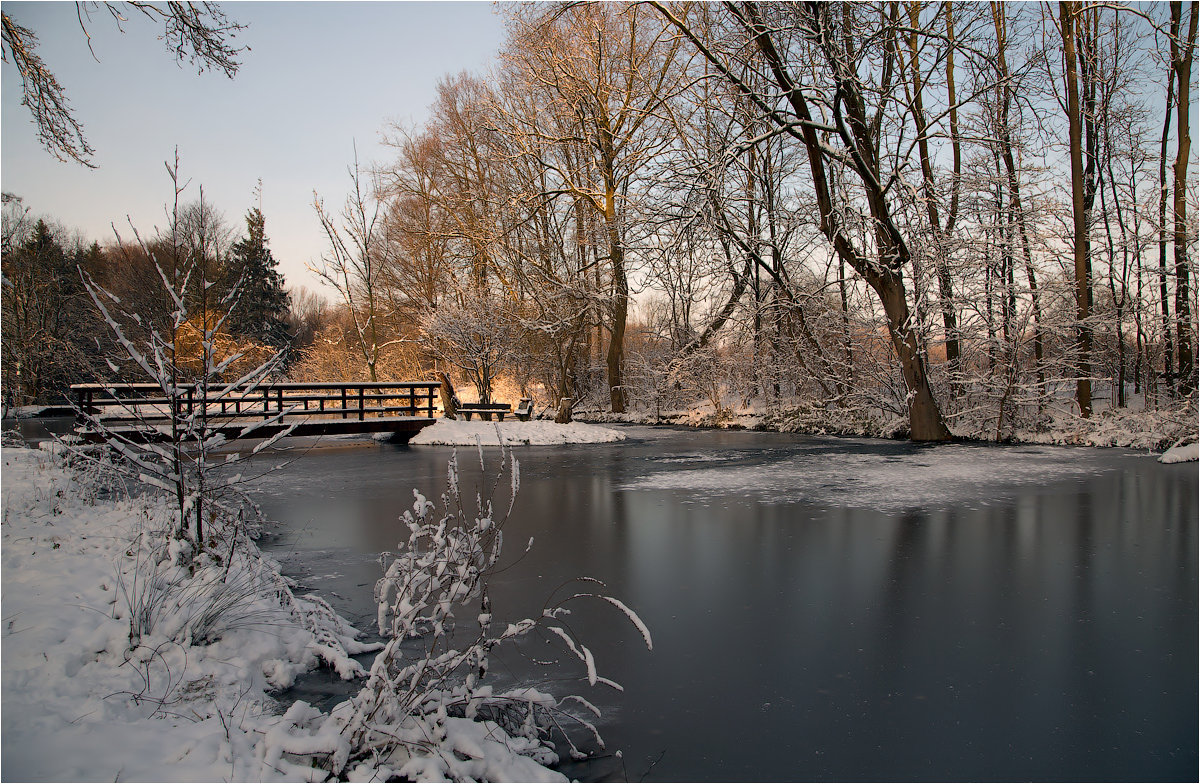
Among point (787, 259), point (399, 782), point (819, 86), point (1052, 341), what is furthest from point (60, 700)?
point (787, 259)

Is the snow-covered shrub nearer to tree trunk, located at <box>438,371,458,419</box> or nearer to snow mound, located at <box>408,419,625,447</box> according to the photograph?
snow mound, located at <box>408,419,625,447</box>

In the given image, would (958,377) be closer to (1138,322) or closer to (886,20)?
(1138,322)

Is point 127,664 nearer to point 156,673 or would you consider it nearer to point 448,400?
point 156,673

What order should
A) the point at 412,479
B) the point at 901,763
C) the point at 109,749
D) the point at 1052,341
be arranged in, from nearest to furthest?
1. the point at 109,749
2. the point at 901,763
3. the point at 412,479
4. the point at 1052,341

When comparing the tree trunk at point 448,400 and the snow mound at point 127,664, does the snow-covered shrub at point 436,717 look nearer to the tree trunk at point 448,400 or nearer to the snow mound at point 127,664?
the snow mound at point 127,664

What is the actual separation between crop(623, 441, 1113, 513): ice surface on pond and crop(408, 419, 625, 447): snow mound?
422 cm

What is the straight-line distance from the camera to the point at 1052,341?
52.2 feet

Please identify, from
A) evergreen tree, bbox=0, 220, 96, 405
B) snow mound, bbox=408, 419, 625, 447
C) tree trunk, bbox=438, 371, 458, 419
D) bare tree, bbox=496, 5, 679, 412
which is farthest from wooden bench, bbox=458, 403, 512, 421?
evergreen tree, bbox=0, 220, 96, 405

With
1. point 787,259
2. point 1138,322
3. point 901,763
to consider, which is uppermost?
point 787,259

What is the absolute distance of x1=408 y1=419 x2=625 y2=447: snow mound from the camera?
18438 millimetres

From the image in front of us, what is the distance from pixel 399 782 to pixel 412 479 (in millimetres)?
9733

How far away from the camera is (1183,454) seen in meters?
12.1

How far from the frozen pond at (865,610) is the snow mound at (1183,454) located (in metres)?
1.20

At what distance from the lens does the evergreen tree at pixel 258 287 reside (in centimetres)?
4312
